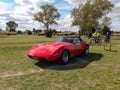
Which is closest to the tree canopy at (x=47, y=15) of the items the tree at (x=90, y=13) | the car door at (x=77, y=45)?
the tree at (x=90, y=13)

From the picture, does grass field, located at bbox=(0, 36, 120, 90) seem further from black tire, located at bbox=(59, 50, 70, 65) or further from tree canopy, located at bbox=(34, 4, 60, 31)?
tree canopy, located at bbox=(34, 4, 60, 31)

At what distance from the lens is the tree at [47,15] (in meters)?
77.1

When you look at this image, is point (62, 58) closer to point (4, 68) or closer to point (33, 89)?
point (4, 68)

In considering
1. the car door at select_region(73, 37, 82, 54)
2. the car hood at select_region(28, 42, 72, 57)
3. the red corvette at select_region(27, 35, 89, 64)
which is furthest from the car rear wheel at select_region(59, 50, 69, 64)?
the car door at select_region(73, 37, 82, 54)

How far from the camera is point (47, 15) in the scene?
78250 millimetres

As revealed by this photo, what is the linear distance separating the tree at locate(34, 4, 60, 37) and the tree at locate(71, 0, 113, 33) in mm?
24274

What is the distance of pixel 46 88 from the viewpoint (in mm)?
6340

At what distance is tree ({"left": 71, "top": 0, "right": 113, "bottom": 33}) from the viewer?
5134 centimetres

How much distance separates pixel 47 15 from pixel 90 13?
29.3 m

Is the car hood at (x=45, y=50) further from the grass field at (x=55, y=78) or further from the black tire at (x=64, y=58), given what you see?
the grass field at (x=55, y=78)

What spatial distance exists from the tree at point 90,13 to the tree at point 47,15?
79.6 ft

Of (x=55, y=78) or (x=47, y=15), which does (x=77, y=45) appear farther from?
(x=47, y=15)

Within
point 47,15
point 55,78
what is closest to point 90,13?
point 47,15

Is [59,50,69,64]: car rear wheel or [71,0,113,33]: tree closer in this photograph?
[59,50,69,64]: car rear wheel
